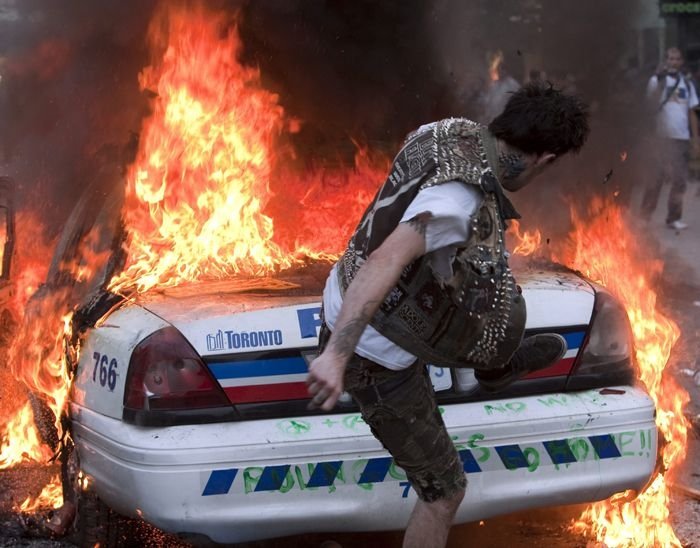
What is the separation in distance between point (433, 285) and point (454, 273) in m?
0.08

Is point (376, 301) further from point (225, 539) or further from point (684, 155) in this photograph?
point (684, 155)

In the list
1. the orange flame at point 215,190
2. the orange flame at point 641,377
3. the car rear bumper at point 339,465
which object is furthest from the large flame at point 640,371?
the orange flame at point 215,190

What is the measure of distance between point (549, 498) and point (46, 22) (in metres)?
6.35

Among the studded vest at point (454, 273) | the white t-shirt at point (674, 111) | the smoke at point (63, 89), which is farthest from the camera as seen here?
the white t-shirt at point (674, 111)

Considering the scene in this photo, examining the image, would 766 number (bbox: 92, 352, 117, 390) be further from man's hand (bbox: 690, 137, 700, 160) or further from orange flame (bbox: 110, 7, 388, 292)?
man's hand (bbox: 690, 137, 700, 160)

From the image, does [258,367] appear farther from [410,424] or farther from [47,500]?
[47,500]

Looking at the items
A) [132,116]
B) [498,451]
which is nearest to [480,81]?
[132,116]

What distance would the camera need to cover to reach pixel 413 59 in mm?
7883

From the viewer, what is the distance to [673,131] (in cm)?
1189

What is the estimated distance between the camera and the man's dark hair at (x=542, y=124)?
112 inches

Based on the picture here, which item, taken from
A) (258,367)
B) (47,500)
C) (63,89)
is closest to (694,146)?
(63,89)

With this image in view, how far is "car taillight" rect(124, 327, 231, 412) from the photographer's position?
11.0 ft

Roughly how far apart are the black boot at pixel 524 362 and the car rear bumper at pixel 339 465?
0.21 metres

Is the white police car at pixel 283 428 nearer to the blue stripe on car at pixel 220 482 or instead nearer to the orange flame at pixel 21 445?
the blue stripe on car at pixel 220 482
